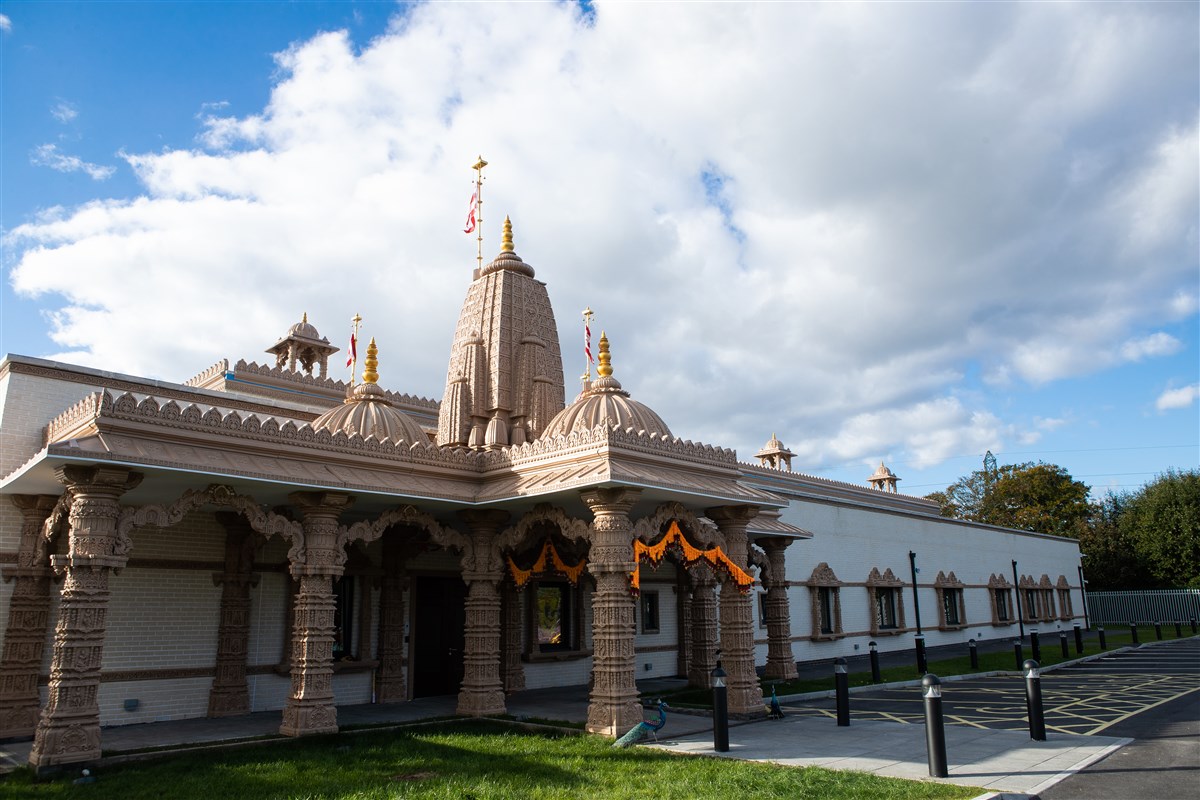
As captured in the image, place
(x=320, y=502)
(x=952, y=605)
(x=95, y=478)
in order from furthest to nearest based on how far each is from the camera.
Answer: (x=952, y=605) < (x=320, y=502) < (x=95, y=478)

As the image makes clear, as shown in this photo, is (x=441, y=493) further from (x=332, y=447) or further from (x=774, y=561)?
(x=774, y=561)

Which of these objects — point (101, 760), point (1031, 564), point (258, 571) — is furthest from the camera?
point (1031, 564)

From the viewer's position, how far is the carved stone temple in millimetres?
10867

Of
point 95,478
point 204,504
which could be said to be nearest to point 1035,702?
point 204,504

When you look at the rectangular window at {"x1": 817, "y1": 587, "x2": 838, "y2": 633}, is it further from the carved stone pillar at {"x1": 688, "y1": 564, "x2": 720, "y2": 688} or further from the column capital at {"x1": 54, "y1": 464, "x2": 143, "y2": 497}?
the column capital at {"x1": 54, "y1": 464, "x2": 143, "y2": 497}

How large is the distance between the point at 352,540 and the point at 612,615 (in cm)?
427

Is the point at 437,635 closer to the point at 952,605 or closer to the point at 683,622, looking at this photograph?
the point at 683,622

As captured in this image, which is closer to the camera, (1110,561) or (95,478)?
(95,478)

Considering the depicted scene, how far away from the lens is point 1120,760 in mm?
9539

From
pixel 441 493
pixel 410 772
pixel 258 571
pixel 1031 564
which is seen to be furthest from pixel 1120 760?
pixel 1031 564

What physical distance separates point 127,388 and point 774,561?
14477 mm

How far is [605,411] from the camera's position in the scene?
14344 millimetres

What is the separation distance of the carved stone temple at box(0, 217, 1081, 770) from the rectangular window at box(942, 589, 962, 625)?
A: 16167mm

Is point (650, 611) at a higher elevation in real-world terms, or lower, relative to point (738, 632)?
higher
